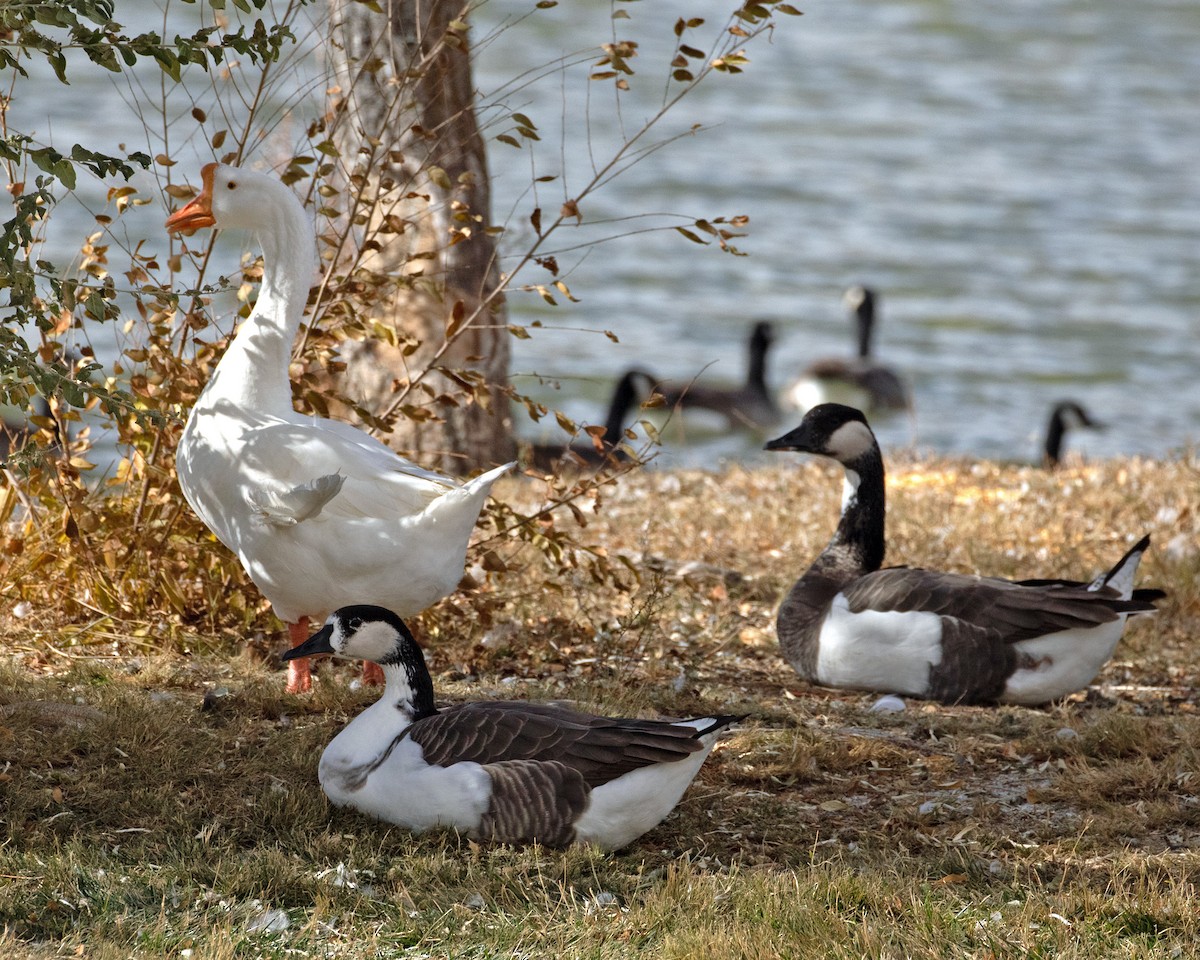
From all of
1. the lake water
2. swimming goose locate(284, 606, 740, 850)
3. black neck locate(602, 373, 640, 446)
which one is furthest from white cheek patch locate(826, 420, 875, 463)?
the lake water

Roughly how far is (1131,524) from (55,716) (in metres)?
6.72

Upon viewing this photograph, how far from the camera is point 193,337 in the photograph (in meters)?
6.91

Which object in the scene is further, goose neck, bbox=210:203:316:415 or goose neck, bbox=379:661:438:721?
goose neck, bbox=210:203:316:415

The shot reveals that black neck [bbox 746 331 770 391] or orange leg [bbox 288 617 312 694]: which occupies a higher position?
orange leg [bbox 288 617 312 694]

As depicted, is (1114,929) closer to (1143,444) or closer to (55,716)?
(55,716)

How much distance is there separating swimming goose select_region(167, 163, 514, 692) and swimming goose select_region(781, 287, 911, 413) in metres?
14.8

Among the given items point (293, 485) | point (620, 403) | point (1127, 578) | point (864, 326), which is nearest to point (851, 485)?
point (1127, 578)

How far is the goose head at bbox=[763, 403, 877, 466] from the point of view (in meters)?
7.59

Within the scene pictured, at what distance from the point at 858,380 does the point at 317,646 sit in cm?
1619

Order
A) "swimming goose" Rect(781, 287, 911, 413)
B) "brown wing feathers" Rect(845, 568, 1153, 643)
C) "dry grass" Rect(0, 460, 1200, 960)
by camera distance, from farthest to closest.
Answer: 1. "swimming goose" Rect(781, 287, 911, 413)
2. "brown wing feathers" Rect(845, 568, 1153, 643)
3. "dry grass" Rect(0, 460, 1200, 960)

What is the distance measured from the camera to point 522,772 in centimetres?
483

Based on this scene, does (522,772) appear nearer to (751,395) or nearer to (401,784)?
(401,784)

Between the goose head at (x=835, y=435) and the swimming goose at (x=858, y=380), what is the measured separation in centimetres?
1280

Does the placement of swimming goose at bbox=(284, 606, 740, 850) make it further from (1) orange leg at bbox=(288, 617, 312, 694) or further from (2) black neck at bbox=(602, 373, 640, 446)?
(2) black neck at bbox=(602, 373, 640, 446)
